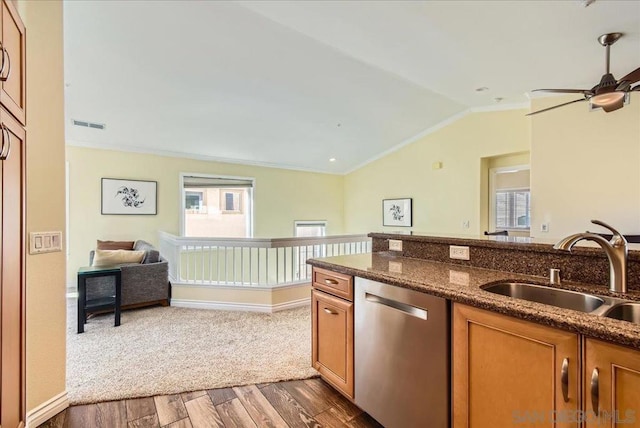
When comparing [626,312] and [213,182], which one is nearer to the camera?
[626,312]

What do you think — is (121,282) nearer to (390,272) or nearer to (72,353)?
(72,353)

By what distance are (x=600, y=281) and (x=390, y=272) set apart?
977mm

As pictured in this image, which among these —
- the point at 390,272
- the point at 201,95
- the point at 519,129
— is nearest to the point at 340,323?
the point at 390,272

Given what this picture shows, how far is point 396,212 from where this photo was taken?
6457 mm

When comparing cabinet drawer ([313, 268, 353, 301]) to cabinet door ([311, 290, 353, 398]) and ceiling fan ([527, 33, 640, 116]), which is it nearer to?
cabinet door ([311, 290, 353, 398])

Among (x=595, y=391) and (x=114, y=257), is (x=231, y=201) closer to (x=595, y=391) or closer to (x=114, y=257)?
(x=114, y=257)

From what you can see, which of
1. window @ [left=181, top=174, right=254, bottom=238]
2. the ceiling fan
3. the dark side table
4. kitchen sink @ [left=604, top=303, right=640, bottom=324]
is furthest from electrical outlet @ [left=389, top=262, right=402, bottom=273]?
window @ [left=181, top=174, right=254, bottom=238]

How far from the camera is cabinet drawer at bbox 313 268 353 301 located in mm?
1952

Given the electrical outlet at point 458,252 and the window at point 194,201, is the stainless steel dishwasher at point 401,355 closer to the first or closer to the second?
the electrical outlet at point 458,252

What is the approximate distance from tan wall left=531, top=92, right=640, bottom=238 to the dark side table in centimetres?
541

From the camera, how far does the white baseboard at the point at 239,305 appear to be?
12.6 ft

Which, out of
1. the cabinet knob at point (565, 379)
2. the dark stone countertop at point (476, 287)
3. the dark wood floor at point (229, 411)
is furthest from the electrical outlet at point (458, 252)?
the dark wood floor at point (229, 411)

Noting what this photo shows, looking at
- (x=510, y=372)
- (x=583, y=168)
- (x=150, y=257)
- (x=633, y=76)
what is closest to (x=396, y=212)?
(x=583, y=168)

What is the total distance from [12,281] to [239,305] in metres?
2.75
